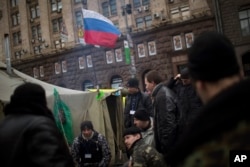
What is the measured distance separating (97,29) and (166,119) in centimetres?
1337

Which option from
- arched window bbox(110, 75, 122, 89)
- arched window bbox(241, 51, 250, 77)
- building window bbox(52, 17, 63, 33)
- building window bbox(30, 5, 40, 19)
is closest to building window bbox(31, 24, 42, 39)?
building window bbox(30, 5, 40, 19)

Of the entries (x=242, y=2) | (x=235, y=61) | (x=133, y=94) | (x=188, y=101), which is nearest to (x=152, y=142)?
(x=188, y=101)

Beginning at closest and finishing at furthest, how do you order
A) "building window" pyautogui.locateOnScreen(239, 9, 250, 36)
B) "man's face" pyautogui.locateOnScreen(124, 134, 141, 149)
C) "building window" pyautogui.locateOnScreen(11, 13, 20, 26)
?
"man's face" pyautogui.locateOnScreen(124, 134, 141, 149) < "building window" pyautogui.locateOnScreen(239, 9, 250, 36) < "building window" pyautogui.locateOnScreen(11, 13, 20, 26)

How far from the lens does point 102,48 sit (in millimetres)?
30859

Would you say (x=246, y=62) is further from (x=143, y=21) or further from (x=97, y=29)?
(x=97, y=29)

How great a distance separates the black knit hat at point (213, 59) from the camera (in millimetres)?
1254

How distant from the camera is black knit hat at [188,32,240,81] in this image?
1254 millimetres

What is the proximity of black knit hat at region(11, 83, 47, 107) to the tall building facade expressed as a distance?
18.3 meters

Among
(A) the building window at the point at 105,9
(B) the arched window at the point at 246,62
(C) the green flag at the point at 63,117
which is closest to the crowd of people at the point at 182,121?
(C) the green flag at the point at 63,117

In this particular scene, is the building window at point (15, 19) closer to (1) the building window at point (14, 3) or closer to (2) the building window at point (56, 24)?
(1) the building window at point (14, 3)

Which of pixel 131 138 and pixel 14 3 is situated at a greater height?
pixel 14 3

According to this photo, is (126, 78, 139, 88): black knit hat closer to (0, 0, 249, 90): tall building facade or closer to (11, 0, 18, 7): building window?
(0, 0, 249, 90): tall building facade

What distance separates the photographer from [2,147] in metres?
2.33

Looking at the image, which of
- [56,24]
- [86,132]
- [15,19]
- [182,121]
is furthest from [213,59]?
[15,19]
